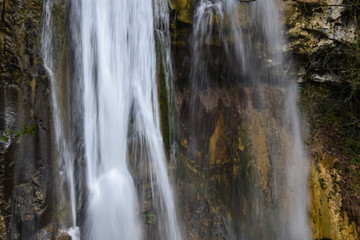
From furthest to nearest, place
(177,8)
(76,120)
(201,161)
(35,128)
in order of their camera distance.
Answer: (201,161)
(177,8)
(76,120)
(35,128)

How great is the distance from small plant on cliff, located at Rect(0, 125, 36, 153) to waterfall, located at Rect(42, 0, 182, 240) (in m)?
0.54

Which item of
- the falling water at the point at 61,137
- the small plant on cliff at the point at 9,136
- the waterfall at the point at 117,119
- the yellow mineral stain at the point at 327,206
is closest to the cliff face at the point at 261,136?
the yellow mineral stain at the point at 327,206

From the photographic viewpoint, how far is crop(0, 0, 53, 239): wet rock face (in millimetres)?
3262

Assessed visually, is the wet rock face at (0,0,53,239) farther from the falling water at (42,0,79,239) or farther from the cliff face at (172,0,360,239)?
the cliff face at (172,0,360,239)

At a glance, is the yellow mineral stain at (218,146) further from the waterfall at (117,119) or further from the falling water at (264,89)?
the waterfall at (117,119)

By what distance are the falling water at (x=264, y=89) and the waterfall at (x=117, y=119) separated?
0.87 metres

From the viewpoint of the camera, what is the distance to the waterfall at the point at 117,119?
4070 mm

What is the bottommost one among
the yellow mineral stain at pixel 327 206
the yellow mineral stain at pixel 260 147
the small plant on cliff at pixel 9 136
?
the yellow mineral stain at pixel 327 206

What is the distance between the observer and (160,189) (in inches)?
184

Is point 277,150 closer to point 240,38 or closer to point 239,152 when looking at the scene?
point 239,152

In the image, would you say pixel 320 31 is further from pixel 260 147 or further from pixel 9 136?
pixel 9 136

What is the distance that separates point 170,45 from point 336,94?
12.5 feet

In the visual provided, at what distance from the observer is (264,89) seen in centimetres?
576

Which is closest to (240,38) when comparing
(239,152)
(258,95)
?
(258,95)
